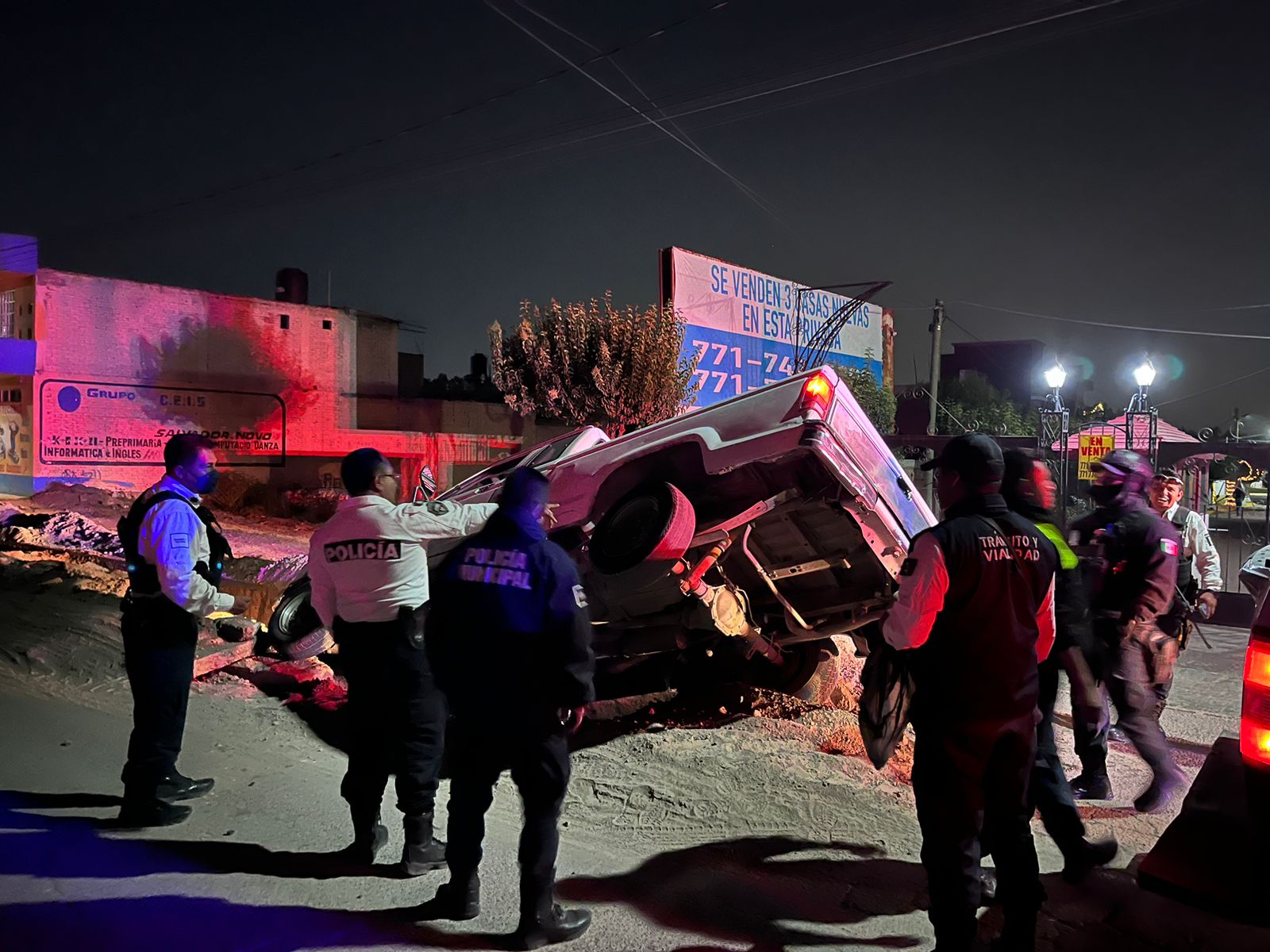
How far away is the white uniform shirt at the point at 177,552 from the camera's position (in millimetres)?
3939

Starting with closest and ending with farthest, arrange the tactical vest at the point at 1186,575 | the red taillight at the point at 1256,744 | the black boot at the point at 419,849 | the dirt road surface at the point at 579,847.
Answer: the red taillight at the point at 1256,744 → the dirt road surface at the point at 579,847 → the black boot at the point at 419,849 → the tactical vest at the point at 1186,575

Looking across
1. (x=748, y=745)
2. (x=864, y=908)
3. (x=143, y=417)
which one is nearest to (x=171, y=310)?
(x=143, y=417)

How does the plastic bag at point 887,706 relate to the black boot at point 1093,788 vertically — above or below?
above

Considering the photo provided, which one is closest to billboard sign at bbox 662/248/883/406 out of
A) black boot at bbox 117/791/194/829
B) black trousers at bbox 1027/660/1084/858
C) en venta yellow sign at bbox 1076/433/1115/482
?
en venta yellow sign at bbox 1076/433/1115/482

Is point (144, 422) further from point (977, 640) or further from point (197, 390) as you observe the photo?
point (977, 640)

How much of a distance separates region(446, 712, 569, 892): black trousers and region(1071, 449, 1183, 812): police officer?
3195mm

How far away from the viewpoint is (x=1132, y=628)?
15.1ft

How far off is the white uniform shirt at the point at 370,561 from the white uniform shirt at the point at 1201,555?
547cm

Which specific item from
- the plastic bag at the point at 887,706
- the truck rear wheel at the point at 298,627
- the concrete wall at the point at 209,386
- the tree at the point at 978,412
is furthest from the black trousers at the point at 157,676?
the tree at the point at 978,412

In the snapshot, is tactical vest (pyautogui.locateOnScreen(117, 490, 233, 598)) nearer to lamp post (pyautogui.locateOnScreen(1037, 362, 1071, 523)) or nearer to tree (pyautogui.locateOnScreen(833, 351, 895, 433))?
lamp post (pyautogui.locateOnScreen(1037, 362, 1071, 523))

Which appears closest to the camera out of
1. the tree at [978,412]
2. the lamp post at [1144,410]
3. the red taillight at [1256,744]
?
the red taillight at [1256,744]

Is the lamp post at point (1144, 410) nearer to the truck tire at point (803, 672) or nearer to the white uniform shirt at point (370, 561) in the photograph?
the truck tire at point (803, 672)

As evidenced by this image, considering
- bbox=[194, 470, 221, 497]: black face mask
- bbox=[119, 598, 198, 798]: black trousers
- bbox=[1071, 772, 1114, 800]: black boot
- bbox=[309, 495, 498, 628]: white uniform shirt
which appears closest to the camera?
bbox=[309, 495, 498, 628]: white uniform shirt

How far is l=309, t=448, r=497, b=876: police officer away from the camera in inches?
139
